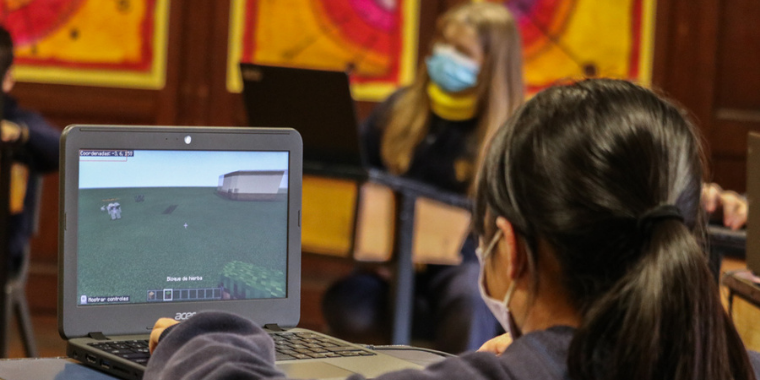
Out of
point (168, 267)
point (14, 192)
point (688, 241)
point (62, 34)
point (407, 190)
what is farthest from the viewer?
point (62, 34)

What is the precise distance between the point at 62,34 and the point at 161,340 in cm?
271

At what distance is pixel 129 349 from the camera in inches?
38.7

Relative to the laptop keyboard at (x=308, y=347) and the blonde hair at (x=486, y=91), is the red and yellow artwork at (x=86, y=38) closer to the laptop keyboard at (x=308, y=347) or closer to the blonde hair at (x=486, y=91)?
the blonde hair at (x=486, y=91)

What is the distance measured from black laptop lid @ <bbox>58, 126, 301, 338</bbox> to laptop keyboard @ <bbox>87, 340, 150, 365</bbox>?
0.03 meters

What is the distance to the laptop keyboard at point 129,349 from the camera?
3.12 ft

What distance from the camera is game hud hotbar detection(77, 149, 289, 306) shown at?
3.36ft

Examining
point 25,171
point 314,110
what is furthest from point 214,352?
point 25,171

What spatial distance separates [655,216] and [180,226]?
556 mm

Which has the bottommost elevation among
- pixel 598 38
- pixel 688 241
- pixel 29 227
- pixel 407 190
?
pixel 29 227

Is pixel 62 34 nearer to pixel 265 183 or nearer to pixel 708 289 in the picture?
pixel 265 183

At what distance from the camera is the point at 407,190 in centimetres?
208

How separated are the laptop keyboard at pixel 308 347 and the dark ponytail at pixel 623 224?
0.33 meters

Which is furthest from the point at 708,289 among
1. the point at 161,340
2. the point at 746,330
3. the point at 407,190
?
the point at 407,190

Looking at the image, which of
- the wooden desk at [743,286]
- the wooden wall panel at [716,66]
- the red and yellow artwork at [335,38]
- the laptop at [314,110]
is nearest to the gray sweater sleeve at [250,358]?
the wooden desk at [743,286]
